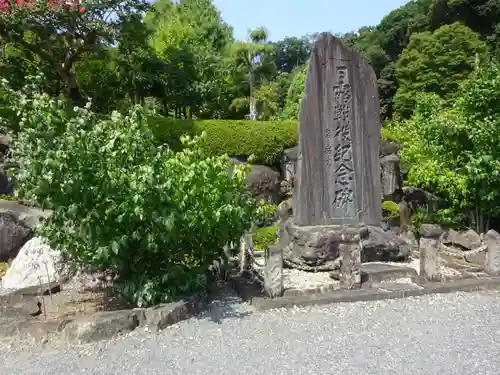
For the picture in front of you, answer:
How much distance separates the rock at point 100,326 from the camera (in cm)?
419

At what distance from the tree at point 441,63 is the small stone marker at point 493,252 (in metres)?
19.1

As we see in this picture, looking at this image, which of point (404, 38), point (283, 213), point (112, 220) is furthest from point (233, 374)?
point (404, 38)

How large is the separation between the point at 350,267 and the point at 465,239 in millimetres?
3953

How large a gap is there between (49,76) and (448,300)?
42.4 feet

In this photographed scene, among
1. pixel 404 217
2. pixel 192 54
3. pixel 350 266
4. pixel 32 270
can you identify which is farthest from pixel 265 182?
pixel 350 266

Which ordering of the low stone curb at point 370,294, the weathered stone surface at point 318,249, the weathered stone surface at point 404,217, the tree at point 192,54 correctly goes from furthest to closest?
the tree at point 192,54 → the weathered stone surface at point 404,217 → the weathered stone surface at point 318,249 → the low stone curb at point 370,294

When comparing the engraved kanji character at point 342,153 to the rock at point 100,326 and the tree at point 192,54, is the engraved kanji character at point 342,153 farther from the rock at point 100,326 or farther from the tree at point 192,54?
the tree at point 192,54

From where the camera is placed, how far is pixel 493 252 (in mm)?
6172

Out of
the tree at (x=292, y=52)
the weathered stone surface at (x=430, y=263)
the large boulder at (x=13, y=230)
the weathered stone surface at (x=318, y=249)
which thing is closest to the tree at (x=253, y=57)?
the large boulder at (x=13, y=230)

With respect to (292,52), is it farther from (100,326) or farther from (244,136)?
(100,326)

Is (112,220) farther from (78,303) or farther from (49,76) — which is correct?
(49,76)

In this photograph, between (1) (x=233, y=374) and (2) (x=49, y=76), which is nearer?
(1) (x=233, y=374)

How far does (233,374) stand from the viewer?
3.59 meters

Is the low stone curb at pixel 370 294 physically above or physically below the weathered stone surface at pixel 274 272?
below
